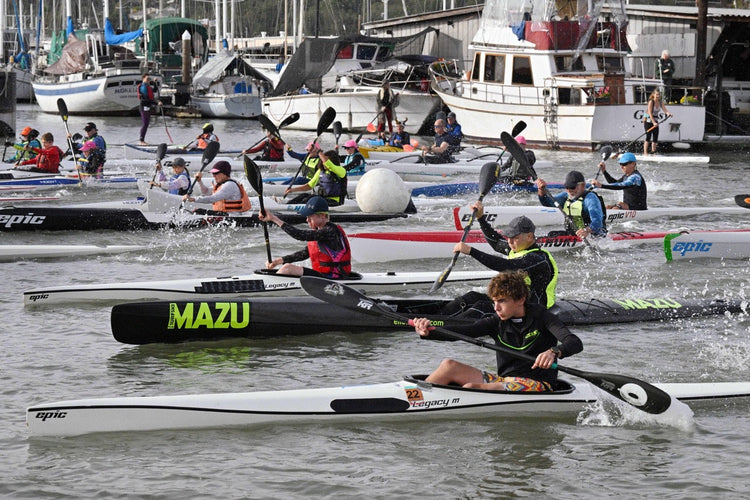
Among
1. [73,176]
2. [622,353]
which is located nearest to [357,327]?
[622,353]

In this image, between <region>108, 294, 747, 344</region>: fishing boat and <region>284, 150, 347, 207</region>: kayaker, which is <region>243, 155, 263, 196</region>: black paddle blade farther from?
<region>284, 150, 347, 207</region>: kayaker

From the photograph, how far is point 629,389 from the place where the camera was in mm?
7027

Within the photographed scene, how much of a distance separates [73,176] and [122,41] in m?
26.4

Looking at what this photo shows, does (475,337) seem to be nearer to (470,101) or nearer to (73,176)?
(73,176)

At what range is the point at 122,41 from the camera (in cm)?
4466

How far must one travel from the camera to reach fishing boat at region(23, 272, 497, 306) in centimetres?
1042

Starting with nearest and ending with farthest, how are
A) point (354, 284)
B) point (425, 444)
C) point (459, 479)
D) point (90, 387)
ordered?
point (459, 479) → point (425, 444) → point (90, 387) → point (354, 284)

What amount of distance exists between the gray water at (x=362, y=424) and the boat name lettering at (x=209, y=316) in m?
0.23

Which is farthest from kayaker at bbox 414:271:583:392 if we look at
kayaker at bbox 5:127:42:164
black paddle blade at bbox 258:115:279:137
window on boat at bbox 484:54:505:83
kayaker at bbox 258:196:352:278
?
window on boat at bbox 484:54:505:83

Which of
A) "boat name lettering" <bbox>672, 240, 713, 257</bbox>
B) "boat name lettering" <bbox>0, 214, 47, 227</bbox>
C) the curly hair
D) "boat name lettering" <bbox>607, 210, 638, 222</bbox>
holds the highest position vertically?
the curly hair

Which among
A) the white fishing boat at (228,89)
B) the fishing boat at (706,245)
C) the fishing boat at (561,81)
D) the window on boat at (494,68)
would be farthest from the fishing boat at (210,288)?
the white fishing boat at (228,89)

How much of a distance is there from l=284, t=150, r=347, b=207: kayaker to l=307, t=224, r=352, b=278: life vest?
5149 millimetres

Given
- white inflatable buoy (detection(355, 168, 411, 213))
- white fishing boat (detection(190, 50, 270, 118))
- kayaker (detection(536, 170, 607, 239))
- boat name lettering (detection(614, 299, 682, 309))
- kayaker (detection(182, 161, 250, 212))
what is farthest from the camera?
white fishing boat (detection(190, 50, 270, 118))

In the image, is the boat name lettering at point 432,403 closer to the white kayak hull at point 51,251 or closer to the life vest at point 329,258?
the life vest at point 329,258
